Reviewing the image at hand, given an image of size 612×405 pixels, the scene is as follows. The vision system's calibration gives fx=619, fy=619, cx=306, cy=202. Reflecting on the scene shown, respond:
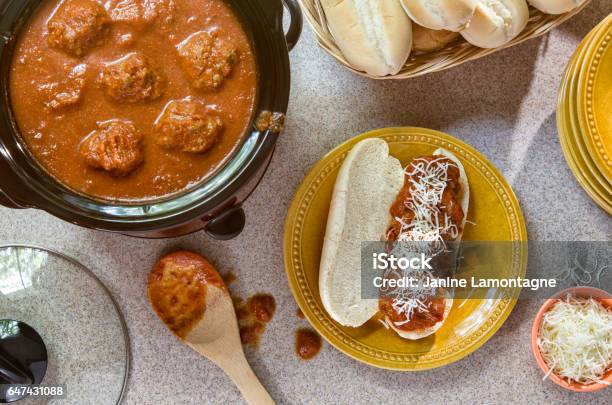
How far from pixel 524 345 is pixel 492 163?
27.9 inches

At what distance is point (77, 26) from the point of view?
1798 mm

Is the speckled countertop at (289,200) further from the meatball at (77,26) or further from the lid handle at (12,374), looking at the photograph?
the meatball at (77,26)

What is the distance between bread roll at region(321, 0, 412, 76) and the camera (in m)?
1.87

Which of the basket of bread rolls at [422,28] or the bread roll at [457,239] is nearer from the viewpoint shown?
the basket of bread rolls at [422,28]

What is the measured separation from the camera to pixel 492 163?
2.30 m

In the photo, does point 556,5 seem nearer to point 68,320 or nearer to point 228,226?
point 228,226

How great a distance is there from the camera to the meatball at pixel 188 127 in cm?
179

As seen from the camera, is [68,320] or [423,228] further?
[68,320]

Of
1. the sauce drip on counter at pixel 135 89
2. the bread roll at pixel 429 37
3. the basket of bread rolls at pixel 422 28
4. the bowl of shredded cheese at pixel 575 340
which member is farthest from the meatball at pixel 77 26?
the bowl of shredded cheese at pixel 575 340

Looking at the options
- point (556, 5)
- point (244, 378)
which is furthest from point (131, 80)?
point (556, 5)

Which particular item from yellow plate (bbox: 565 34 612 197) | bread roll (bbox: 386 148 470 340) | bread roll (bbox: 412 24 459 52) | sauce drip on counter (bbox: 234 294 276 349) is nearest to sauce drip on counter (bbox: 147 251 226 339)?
sauce drip on counter (bbox: 234 294 276 349)

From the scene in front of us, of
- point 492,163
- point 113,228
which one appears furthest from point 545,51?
point 113,228

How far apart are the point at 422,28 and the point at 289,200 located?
787mm

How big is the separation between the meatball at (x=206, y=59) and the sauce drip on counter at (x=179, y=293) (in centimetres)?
73
